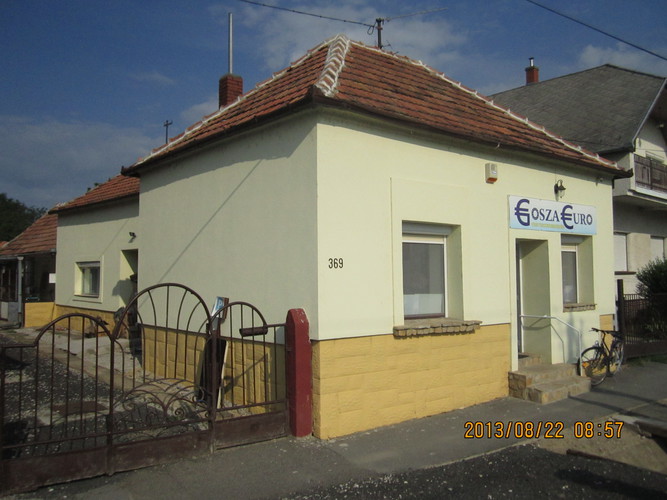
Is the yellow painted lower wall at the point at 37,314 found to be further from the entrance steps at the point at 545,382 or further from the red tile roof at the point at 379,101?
the entrance steps at the point at 545,382

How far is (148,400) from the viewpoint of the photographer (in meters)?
8.05

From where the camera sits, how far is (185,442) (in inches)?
219

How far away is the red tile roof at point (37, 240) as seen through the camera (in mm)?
19000

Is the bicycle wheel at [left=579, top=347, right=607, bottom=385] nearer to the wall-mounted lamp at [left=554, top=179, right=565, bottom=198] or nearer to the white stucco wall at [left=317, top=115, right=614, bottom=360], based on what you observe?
the white stucco wall at [left=317, top=115, right=614, bottom=360]

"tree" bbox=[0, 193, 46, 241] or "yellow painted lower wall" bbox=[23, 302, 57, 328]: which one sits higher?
"tree" bbox=[0, 193, 46, 241]

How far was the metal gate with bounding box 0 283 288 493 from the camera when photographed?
498 cm

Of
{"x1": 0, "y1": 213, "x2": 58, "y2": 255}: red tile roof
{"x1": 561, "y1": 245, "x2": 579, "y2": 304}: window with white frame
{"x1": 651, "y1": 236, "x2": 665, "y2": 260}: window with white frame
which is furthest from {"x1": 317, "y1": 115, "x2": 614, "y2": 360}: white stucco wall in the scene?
{"x1": 0, "y1": 213, "x2": 58, "y2": 255}: red tile roof

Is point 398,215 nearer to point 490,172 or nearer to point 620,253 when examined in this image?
point 490,172

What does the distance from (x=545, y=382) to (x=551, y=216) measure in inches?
115

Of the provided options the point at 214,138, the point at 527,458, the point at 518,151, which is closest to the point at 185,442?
the point at 527,458

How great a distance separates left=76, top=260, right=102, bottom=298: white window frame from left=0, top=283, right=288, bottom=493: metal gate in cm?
370

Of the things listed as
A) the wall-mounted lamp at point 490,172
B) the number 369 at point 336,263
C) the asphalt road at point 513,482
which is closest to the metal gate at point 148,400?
the number 369 at point 336,263

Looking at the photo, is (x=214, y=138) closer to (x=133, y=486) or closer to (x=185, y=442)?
(x=185, y=442)

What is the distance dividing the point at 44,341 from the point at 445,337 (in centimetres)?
1113
